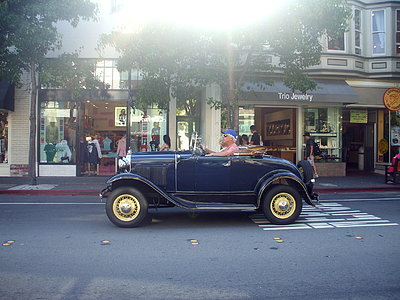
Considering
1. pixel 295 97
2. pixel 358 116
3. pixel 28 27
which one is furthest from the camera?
pixel 358 116

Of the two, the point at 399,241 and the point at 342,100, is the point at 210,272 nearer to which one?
the point at 399,241

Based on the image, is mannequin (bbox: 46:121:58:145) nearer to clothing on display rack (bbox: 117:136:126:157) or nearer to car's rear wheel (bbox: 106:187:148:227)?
clothing on display rack (bbox: 117:136:126:157)

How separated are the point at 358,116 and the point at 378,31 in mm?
3820

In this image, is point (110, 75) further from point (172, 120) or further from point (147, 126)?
point (172, 120)

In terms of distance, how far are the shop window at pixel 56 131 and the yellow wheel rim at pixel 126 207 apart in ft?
33.5

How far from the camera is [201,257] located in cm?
536

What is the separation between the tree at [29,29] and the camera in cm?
1204

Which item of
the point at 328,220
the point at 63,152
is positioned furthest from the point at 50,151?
the point at 328,220

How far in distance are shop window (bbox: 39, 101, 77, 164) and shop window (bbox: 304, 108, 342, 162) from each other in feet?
32.5

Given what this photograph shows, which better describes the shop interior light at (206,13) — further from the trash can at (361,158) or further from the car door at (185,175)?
the trash can at (361,158)

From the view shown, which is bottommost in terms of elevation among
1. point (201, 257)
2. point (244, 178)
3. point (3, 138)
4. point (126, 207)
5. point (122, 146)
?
point (201, 257)

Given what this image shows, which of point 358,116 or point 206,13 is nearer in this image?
point 206,13

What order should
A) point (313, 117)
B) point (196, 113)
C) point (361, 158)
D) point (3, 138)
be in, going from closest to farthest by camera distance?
point (3, 138) → point (313, 117) → point (196, 113) → point (361, 158)

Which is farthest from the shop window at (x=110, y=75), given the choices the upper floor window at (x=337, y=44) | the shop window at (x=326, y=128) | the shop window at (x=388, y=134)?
the shop window at (x=388, y=134)
